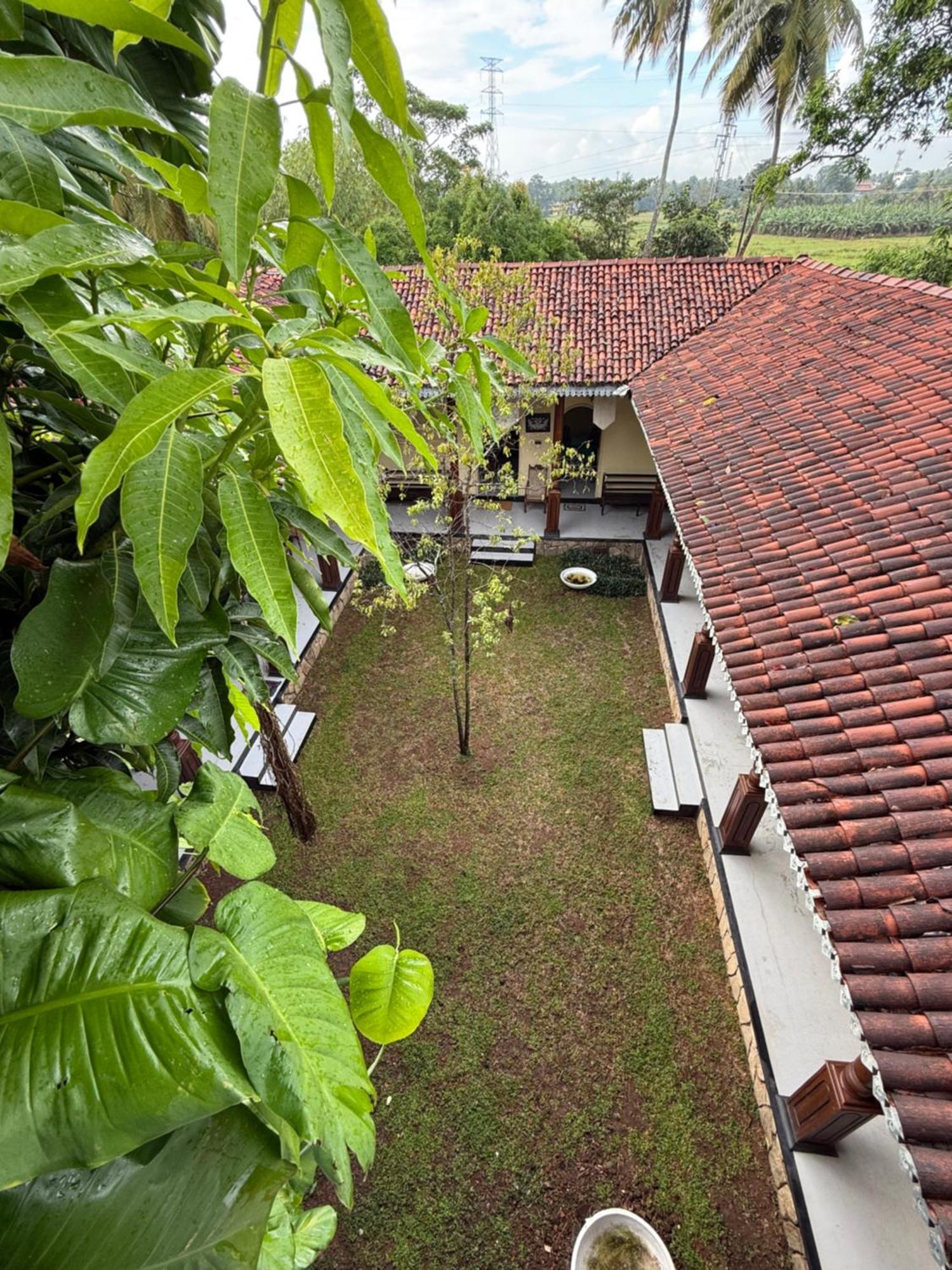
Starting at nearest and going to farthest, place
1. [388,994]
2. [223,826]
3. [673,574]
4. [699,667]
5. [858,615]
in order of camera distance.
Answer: [223,826], [388,994], [858,615], [699,667], [673,574]

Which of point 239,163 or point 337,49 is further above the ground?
point 337,49

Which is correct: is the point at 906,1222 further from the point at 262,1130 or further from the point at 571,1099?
the point at 262,1130

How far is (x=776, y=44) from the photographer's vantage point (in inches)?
612

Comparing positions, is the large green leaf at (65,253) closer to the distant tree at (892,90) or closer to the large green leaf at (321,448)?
the large green leaf at (321,448)

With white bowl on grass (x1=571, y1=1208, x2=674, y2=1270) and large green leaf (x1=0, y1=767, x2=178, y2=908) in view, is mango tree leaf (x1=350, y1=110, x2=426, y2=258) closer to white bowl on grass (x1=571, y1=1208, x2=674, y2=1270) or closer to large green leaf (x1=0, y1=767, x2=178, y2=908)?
large green leaf (x1=0, y1=767, x2=178, y2=908)

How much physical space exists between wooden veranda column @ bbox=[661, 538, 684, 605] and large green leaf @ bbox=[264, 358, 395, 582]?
7.82 meters

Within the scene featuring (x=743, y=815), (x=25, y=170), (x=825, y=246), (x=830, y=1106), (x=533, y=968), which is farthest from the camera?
(x=825, y=246)

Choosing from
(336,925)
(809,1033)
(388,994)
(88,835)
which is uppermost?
(88,835)

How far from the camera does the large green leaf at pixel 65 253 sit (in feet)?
1.90

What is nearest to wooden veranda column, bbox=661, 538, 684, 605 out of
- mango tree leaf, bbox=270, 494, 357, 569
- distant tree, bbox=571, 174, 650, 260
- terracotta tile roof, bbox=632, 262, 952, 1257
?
terracotta tile roof, bbox=632, 262, 952, 1257

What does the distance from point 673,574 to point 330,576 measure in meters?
5.16

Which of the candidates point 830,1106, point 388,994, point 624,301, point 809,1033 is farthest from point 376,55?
point 624,301

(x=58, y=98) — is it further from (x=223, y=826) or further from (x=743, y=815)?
(x=743, y=815)

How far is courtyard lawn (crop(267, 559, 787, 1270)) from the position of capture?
11.6ft
